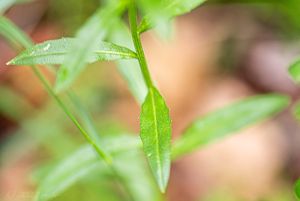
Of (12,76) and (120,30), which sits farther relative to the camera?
(12,76)

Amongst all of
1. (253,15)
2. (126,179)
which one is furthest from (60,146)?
(253,15)

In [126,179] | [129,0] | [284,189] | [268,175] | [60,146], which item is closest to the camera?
[129,0]

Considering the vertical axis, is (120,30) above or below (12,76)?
above

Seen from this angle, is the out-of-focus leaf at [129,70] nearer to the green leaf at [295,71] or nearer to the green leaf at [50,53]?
the green leaf at [295,71]

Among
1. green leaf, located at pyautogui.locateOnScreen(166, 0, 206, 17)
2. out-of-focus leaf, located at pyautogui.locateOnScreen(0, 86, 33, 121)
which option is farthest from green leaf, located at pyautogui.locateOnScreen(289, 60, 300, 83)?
out-of-focus leaf, located at pyautogui.locateOnScreen(0, 86, 33, 121)

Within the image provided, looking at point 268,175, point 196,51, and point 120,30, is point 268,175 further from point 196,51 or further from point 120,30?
point 120,30

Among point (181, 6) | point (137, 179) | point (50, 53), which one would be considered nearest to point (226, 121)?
point (137, 179)

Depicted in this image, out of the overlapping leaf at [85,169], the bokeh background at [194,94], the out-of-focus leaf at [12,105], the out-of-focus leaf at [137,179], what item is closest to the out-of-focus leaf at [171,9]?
the overlapping leaf at [85,169]
